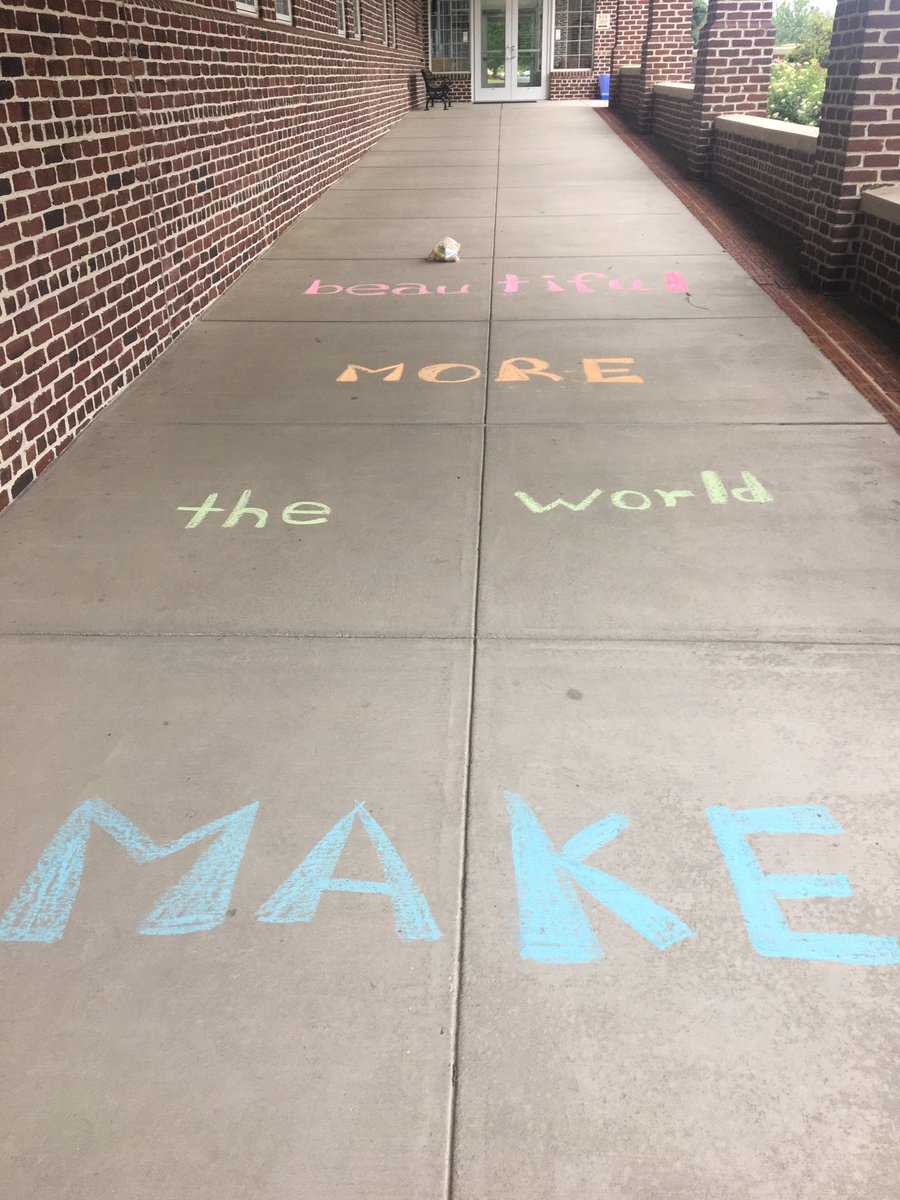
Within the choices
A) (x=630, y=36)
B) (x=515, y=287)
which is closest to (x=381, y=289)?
(x=515, y=287)

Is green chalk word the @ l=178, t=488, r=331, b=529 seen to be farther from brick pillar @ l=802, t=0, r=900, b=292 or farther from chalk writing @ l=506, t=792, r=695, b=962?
brick pillar @ l=802, t=0, r=900, b=292

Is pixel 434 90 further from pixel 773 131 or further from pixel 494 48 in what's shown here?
pixel 773 131

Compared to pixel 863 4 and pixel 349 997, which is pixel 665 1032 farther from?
pixel 863 4

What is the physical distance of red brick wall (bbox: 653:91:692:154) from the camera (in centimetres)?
1174

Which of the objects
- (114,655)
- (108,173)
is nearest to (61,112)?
(108,173)

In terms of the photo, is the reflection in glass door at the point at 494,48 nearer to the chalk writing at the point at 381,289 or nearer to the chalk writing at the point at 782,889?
the chalk writing at the point at 381,289

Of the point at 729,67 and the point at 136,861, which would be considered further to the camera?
the point at 729,67

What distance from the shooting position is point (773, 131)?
27.1 ft

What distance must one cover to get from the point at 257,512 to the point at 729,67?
938 centimetres

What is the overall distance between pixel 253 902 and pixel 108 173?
4.31 metres

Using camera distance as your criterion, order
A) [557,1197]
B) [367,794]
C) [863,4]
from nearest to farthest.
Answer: [557,1197]
[367,794]
[863,4]

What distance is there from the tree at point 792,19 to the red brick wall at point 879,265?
3485 cm

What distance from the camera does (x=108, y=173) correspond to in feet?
16.2

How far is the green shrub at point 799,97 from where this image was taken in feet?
50.0
